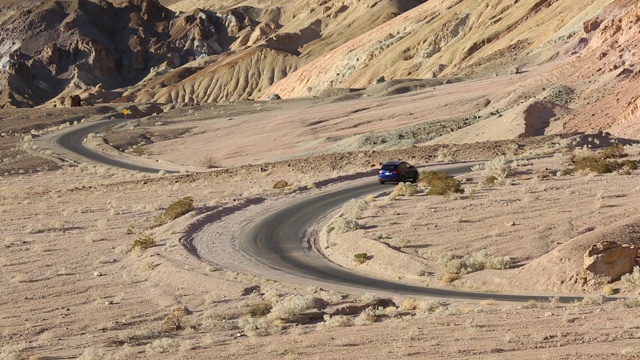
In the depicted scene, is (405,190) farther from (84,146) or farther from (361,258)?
(84,146)

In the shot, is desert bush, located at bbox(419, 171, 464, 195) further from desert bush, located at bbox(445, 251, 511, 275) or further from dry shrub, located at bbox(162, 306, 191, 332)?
dry shrub, located at bbox(162, 306, 191, 332)

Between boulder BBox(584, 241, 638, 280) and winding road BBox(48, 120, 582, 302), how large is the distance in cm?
164

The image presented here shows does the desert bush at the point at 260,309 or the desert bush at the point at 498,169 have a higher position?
the desert bush at the point at 260,309

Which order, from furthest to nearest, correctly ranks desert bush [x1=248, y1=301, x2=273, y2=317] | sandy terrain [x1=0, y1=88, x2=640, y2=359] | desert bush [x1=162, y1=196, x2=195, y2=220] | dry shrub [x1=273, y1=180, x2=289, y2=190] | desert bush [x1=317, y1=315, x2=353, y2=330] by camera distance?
dry shrub [x1=273, y1=180, x2=289, y2=190] → desert bush [x1=162, y1=196, x2=195, y2=220] → desert bush [x1=248, y1=301, x2=273, y2=317] → desert bush [x1=317, y1=315, x2=353, y2=330] → sandy terrain [x1=0, y1=88, x2=640, y2=359]

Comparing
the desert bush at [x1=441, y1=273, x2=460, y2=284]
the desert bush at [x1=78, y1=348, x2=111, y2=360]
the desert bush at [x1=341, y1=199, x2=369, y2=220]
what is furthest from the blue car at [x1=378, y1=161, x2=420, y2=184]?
the desert bush at [x1=78, y1=348, x2=111, y2=360]

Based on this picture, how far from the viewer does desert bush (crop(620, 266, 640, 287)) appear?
80.8ft

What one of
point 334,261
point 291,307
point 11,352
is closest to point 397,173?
point 334,261

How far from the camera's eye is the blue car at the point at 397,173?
44.6 m

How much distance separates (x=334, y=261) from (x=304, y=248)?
92.6 inches

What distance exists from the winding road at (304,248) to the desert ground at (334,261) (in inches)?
25.6

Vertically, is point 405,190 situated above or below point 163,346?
below

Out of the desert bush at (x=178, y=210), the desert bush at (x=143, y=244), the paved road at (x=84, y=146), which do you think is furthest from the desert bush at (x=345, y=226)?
the paved road at (x=84, y=146)

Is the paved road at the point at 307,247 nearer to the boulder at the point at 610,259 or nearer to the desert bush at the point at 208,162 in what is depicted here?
the boulder at the point at 610,259

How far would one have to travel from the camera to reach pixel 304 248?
1352 inches
